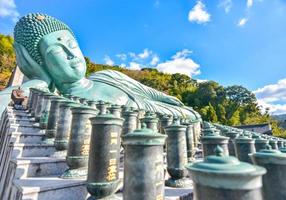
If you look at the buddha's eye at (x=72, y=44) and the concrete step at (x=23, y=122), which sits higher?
the buddha's eye at (x=72, y=44)

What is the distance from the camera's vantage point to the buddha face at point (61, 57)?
15.7 feet

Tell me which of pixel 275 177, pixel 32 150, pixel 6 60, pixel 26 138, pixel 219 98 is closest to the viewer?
pixel 275 177

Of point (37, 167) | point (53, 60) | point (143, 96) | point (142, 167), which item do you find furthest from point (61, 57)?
point (142, 167)

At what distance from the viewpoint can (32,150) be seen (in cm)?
207

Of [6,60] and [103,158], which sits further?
[6,60]

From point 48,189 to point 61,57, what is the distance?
3.95m

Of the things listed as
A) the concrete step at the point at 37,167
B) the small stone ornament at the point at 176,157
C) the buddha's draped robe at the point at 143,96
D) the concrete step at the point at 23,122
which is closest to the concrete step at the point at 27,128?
the concrete step at the point at 23,122

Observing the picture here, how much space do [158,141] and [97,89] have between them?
4289mm

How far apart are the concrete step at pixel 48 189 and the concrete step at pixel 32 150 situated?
482mm

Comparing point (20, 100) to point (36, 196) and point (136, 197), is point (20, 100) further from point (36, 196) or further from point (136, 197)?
point (136, 197)

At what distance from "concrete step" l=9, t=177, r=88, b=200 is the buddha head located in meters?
A: 3.69

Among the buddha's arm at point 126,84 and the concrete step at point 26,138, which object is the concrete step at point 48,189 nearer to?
the concrete step at point 26,138

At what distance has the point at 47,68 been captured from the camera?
16.3 ft

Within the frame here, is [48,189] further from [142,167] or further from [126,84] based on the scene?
[126,84]
